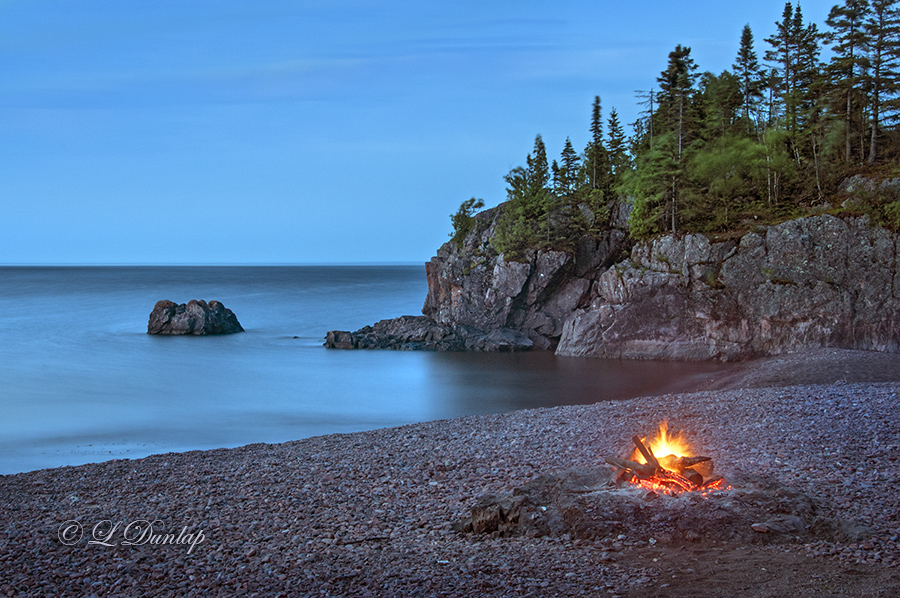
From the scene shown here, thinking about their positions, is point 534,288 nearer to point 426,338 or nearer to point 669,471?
point 426,338

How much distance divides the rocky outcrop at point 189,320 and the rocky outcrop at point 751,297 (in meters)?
25.1

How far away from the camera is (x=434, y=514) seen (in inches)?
374

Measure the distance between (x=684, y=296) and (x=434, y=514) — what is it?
2625 cm

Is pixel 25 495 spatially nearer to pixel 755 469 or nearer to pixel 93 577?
pixel 93 577

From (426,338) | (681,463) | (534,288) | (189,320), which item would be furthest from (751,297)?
(189,320)

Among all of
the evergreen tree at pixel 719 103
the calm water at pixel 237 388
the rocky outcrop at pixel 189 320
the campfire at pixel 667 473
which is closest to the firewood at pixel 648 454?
the campfire at pixel 667 473

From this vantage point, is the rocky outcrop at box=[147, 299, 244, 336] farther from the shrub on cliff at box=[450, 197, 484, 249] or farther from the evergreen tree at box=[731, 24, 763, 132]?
the evergreen tree at box=[731, 24, 763, 132]

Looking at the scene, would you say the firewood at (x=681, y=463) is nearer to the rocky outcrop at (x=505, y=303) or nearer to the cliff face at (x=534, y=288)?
the rocky outcrop at (x=505, y=303)

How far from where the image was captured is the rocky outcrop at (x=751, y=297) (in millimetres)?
28828

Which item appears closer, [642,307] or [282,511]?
[282,511]

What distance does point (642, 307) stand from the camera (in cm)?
3359

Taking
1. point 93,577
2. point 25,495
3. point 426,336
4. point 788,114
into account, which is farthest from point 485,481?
point 788,114

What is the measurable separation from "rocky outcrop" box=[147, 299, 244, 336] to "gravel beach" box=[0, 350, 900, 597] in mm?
32370

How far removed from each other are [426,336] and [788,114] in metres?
25.7
